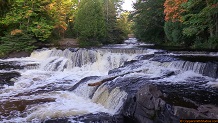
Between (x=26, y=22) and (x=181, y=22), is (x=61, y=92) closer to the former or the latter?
(x=181, y=22)

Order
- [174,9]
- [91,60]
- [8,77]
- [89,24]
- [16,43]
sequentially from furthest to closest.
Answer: [89,24] → [16,43] → [174,9] → [91,60] → [8,77]

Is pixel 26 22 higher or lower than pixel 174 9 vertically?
lower

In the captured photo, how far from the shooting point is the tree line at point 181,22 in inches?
426

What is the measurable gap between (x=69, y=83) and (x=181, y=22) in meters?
9.71

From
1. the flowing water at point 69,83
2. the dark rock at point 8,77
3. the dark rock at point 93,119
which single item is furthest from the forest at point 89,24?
the dark rock at point 93,119

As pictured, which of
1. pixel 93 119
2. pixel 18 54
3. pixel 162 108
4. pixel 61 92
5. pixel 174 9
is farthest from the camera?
pixel 18 54

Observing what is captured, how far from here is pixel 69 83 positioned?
959cm

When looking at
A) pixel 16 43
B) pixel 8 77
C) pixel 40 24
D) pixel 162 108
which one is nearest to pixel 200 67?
pixel 162 108

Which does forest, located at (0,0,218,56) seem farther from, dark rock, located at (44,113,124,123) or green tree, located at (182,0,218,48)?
dark rock, located at (44,113,124,123)

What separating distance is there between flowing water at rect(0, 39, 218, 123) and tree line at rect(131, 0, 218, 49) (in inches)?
105

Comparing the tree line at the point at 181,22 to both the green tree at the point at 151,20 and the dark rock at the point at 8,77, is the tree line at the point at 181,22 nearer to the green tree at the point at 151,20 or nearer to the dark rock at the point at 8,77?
the green tree at the point at 151,20

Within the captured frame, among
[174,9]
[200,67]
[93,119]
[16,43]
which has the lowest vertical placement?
[93,119]

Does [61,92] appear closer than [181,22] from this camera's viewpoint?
Yes

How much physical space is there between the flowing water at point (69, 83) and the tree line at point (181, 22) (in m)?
2.67
